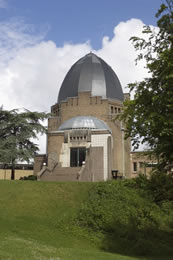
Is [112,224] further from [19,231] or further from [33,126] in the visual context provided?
[33,126]

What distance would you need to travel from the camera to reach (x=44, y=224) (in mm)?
15555

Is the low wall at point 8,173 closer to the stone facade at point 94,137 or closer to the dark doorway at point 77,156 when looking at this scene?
the stone facade at point 94,137

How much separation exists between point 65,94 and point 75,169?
22.0 metres

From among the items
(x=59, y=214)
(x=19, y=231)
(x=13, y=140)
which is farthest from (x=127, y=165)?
(x=19, y=231)

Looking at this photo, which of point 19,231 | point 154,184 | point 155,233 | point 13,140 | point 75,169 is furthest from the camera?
point 13,140

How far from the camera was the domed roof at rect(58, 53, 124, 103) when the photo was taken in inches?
1957

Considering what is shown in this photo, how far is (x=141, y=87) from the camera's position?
11742mm

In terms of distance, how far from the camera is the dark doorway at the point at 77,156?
121 ft

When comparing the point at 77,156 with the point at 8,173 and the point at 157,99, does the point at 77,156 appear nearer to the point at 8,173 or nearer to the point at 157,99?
the point at 8,173

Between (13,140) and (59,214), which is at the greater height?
(13,140)

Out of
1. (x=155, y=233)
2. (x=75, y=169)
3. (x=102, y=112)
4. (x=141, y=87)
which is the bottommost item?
(x=155, y=233)

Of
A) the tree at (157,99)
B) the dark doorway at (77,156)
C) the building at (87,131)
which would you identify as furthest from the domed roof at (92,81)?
the tree at (157,99)

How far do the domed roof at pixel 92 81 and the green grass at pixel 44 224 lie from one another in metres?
30.4

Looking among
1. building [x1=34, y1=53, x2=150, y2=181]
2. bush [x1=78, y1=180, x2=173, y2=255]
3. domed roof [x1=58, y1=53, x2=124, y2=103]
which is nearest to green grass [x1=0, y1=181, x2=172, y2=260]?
bush [x1=78, y1=180, x2=173, y2=255]
